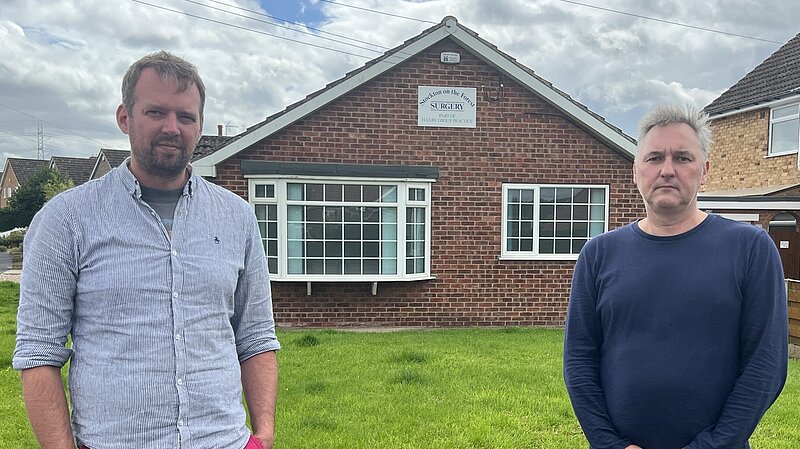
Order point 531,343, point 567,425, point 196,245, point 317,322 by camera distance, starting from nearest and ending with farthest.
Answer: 1. point 196,245
2. point 567,425
3. point 531,343
4. point 317,322

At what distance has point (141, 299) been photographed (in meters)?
1.80

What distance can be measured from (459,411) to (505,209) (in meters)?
5.82

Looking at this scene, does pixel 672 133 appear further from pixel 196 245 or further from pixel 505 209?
pixel 505 209

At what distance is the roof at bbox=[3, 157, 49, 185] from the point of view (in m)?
63.2

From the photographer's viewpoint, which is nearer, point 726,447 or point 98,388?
point 98,388

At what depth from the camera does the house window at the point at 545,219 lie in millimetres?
10586

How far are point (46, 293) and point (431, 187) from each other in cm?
876

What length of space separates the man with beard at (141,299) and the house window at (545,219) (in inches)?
350

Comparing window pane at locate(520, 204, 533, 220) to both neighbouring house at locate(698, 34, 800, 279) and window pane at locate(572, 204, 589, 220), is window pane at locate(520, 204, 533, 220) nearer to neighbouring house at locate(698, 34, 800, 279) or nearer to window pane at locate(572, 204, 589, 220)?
window pane at locate(572, 204, 589, 220)

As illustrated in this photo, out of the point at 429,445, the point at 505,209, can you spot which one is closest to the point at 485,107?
the point at 505,209

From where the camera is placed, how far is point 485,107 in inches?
409

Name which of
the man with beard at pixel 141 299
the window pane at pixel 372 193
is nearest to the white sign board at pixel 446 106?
the window pane at pixel 372 193

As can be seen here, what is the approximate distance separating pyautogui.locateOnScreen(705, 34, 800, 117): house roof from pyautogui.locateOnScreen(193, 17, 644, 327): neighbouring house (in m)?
7.81

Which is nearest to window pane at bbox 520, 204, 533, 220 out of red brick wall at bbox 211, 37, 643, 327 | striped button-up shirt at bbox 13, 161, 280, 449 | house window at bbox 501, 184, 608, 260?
house window at bbox 501, 184, 608, 260
